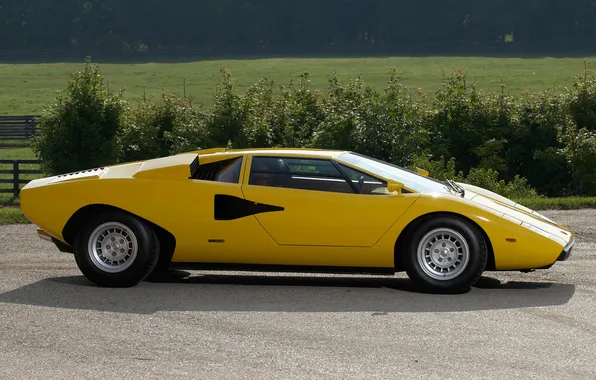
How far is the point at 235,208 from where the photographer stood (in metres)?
9.15

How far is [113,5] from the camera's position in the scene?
100500mm

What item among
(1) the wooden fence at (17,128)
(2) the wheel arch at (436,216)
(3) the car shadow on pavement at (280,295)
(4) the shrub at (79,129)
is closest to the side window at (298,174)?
(2) the wheel arch at (436,216)

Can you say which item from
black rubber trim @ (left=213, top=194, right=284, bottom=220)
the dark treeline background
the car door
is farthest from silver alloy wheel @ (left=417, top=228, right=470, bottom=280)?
the dark treeline background

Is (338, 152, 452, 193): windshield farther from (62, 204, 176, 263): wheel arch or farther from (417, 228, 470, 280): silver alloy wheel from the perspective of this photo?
(62, 204, 176, 263): wheel arch

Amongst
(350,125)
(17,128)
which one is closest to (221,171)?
(350,125)

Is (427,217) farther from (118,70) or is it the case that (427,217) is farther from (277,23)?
(277,23)

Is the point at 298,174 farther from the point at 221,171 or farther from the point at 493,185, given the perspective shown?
the point at 493,185

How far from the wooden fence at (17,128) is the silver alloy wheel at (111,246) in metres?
34.6

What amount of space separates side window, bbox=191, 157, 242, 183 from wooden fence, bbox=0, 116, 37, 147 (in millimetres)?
34658

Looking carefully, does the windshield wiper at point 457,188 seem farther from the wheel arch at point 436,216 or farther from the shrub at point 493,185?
the shrub at point 493,185

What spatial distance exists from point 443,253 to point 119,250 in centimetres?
300

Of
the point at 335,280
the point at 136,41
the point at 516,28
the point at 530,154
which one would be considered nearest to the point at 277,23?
the point at 136,41

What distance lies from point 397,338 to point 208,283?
8.97ft

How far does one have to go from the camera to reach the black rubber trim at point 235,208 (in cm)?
909
